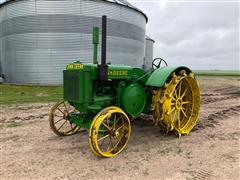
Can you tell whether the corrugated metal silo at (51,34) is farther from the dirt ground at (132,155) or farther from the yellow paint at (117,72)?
the yellow paint at (117,72)

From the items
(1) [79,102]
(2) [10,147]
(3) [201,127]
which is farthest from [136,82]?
(2) [10,147]

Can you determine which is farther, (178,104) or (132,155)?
(178,104)

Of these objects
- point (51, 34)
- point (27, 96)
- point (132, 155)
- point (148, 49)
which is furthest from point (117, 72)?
point (148, 49)

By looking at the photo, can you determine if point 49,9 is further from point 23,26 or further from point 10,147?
point 10,147

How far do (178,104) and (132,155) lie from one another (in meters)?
1.65

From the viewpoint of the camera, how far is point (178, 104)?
15.6 feet

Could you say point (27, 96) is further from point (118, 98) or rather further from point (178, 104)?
point (178, 104)

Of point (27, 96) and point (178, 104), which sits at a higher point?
point (178, 104)

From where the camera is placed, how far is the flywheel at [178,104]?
4297 mm

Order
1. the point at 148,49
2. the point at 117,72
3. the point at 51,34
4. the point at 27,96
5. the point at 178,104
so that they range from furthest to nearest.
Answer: the point at 148,49 → the point at 51,34 → the point at 27,96 → the point at 178,104 → the point at 117,72

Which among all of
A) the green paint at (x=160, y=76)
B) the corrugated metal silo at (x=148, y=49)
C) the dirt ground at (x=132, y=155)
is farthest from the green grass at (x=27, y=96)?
the corrugated metal silo at (x=148, y=49)

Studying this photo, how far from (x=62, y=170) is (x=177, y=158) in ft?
6.07

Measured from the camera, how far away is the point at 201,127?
17.5 ft

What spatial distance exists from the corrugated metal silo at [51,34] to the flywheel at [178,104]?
41.5 ft
